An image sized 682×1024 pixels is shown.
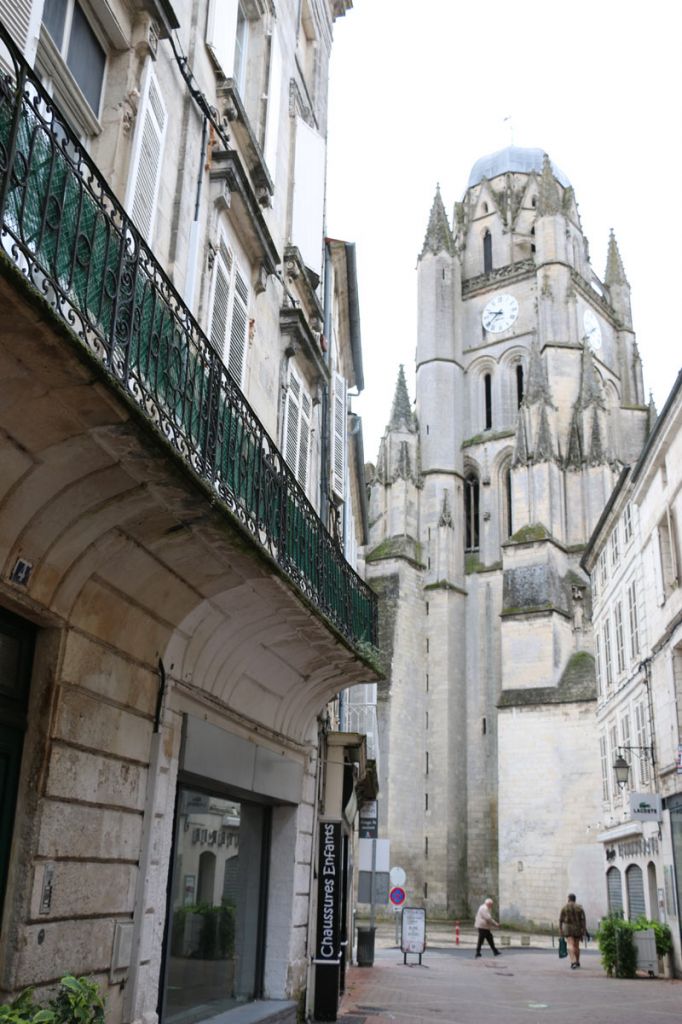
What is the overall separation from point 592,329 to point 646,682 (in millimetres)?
33758

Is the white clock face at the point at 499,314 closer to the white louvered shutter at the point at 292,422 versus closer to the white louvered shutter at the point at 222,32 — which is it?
the white louvered shutter at the point at 292,422

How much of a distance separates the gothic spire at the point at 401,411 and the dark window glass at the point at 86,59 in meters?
39.3

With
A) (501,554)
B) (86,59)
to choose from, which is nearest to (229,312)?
(86,59)

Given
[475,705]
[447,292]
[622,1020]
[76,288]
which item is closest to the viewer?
[76,288]

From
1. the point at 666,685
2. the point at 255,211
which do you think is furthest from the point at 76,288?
the point at 666,685

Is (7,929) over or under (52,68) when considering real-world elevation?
under

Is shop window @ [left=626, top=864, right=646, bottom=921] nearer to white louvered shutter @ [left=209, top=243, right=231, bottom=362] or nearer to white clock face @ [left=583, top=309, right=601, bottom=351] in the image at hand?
white louvered shutter @ [left=209, top=243, right=231, bottom=362]

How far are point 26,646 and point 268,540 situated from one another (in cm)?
236

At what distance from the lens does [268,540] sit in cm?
706

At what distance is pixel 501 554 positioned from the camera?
146ft

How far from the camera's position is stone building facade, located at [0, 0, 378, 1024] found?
4340 millimetres

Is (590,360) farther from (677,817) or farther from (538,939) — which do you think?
(677,817)

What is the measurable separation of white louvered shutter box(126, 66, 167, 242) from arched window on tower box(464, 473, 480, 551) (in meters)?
39.6

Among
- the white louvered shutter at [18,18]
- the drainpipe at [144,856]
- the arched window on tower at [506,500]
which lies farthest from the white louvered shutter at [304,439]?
the arched window on tower at [506,500]
